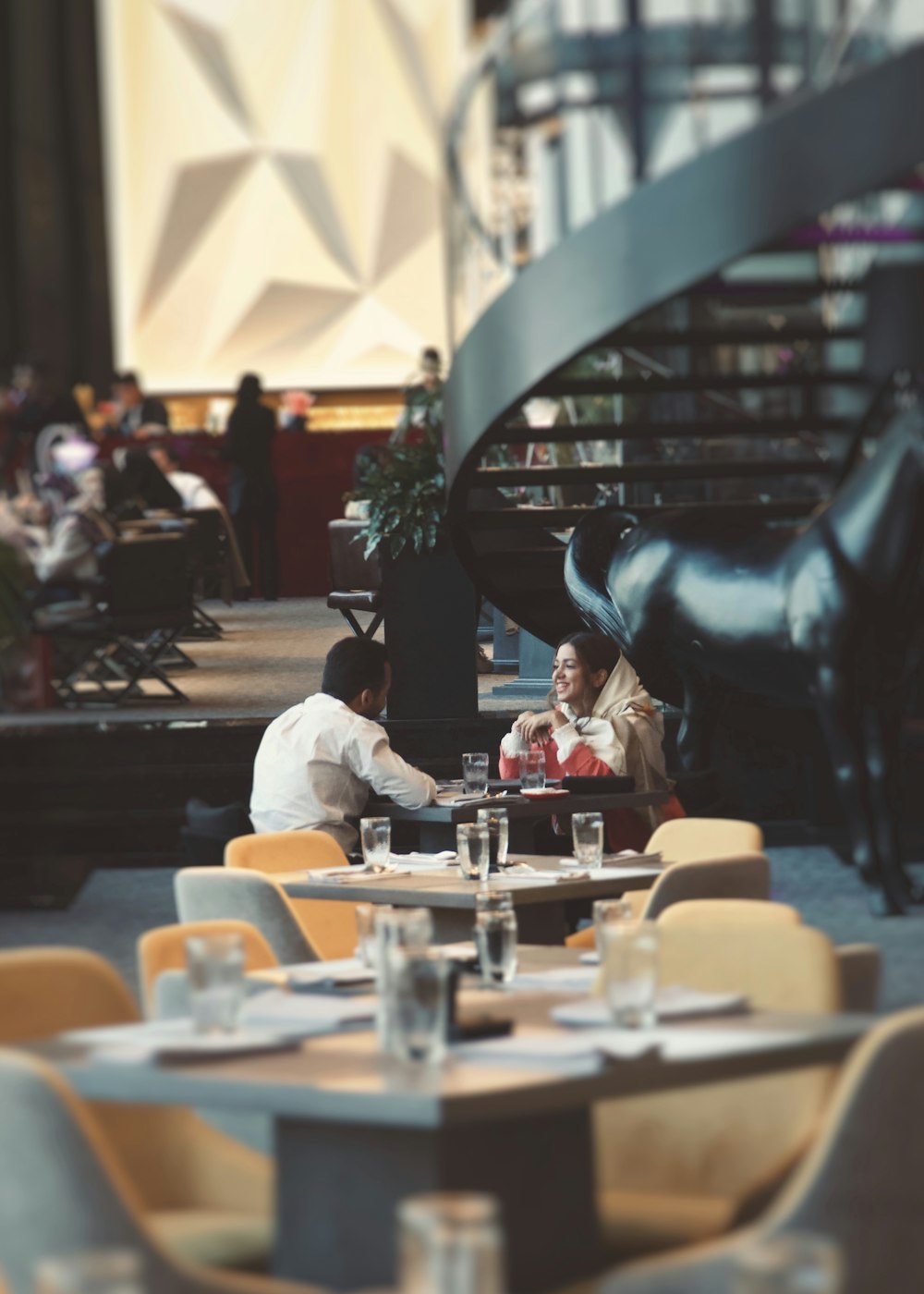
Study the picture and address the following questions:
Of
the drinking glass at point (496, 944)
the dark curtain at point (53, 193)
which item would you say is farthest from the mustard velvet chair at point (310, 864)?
the dark curtain at point (53, 193)

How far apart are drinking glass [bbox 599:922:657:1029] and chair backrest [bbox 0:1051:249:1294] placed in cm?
72

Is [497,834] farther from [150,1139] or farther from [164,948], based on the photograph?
[150,1139]

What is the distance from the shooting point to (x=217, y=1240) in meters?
3.04

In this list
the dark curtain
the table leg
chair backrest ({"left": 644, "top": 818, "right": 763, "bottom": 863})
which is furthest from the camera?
the dark curtain

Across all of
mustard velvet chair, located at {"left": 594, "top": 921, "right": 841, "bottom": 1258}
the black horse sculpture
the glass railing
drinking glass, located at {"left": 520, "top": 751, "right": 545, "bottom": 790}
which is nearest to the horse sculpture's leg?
the black horse sculpture

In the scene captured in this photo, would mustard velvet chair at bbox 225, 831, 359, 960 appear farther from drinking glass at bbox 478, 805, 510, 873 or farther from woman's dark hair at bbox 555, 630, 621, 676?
woman's dark hair at bbox 555, 630, 621, 676

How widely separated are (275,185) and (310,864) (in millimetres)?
13248

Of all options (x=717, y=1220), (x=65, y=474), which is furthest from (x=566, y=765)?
(x=65, y=474)

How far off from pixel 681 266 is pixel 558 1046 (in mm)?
4763

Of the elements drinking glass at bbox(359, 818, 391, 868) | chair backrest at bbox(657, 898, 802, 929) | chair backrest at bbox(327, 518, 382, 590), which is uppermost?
chair backrest at bbox(327, 518, 382, 590)

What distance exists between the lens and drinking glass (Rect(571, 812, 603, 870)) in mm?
5191

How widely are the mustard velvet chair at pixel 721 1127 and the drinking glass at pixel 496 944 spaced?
31 cm

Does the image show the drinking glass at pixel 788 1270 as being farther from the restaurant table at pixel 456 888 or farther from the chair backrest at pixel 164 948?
the restaurant table at pixel 456 888

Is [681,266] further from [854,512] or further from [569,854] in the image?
[569,854]
